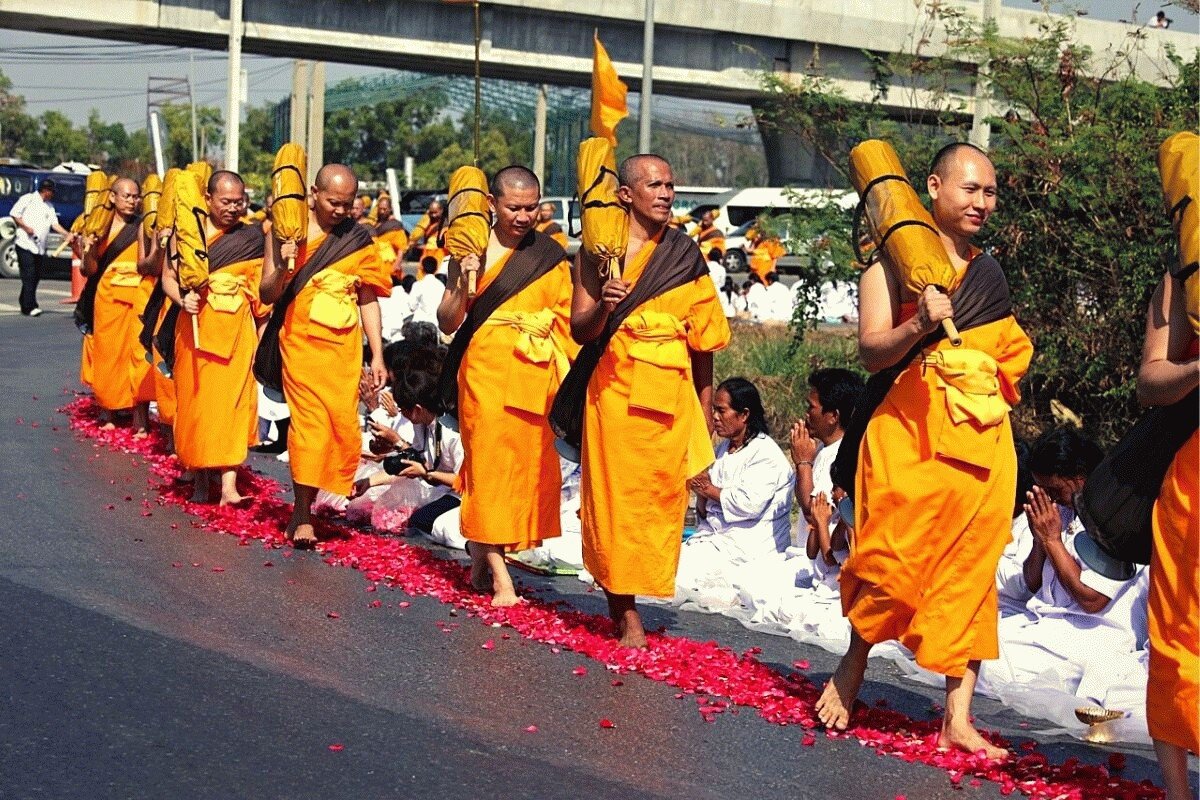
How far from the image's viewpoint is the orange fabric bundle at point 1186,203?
4.52 metres

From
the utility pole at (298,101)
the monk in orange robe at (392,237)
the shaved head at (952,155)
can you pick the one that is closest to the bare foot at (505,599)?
the shaved head at (952,155)

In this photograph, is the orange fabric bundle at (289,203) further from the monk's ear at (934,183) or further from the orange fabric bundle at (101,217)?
the orange fabric bundle at (101,217)

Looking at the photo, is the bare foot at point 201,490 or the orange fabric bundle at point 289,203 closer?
the orange fabric bundle at point 289,203

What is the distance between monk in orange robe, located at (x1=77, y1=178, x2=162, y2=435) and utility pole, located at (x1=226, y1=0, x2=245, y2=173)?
1553 centimetres

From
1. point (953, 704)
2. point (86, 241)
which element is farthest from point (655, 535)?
point (86, 241)

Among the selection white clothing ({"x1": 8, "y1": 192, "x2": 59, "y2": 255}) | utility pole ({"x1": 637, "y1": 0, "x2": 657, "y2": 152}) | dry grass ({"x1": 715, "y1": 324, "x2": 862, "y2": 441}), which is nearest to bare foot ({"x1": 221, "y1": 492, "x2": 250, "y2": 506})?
dry grass ({"x1": 715, "y1": 324, "x2": 862, "y2": 441})

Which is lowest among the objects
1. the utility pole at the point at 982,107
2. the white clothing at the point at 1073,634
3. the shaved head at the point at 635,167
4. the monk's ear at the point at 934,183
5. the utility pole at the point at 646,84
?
the white clothing at the point at 1073,634

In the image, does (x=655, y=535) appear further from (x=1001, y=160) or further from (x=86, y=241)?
(x=86, y=241)

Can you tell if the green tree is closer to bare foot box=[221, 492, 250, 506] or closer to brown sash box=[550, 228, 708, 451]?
brown sash box=[550, 228, 708, 451]

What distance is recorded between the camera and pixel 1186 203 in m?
4.66

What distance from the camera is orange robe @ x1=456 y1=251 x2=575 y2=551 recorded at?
7.73m

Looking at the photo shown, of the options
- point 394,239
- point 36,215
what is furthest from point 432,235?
point 36,215

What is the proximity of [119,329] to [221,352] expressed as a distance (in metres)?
3.21

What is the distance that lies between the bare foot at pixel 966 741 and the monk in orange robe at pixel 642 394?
154cm
